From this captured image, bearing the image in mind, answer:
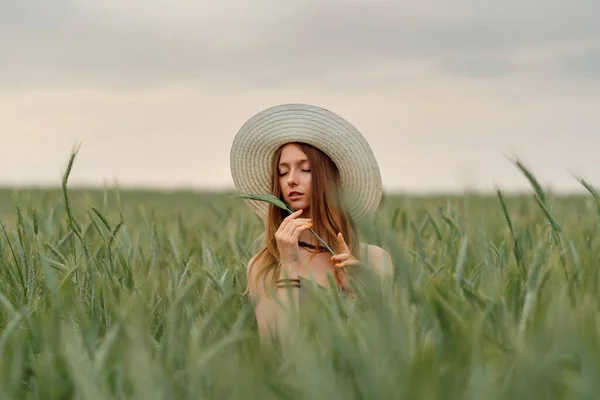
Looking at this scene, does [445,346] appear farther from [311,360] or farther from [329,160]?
[329,160]

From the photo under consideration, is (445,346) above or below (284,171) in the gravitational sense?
below

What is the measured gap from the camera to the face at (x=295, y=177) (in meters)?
2.10

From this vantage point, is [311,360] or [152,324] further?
[152,324]

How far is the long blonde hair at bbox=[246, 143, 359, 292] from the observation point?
211 centimetres

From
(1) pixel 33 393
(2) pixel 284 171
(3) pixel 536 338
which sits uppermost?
(2) pixel 284 171

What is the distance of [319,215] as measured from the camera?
212 centimetres

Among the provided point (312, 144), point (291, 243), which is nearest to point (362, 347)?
point (291, 243)

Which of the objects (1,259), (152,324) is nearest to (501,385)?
(152,324)

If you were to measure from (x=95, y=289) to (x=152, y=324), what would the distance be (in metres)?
0.16

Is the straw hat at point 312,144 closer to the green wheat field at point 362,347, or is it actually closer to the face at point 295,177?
the face at point 295,177

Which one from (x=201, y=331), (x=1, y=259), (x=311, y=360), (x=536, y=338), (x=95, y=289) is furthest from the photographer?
(x=1, y=259)

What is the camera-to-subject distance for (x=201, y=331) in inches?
47.1

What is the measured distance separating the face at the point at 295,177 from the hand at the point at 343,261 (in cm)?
14

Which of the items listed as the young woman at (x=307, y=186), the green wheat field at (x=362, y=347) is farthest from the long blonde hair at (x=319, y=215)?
the green wheat field at (x=362, y=347)
